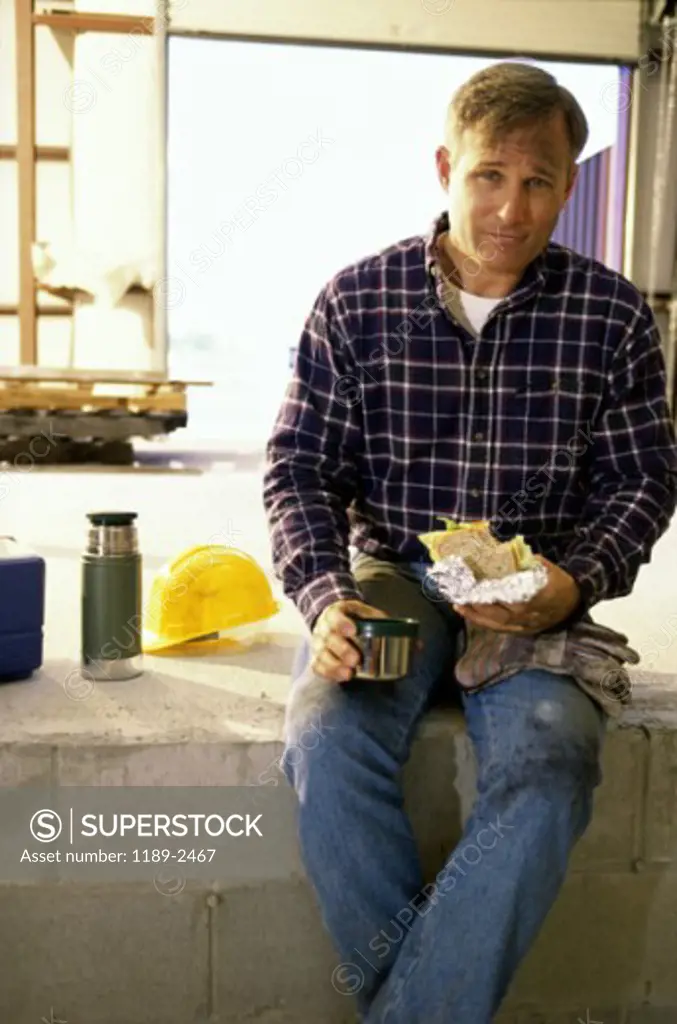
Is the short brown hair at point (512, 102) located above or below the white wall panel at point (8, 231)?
below

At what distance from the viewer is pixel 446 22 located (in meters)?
7.61

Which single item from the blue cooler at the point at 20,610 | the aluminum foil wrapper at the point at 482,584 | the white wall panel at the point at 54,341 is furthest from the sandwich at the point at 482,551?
the white wall panel at the point at 54,341

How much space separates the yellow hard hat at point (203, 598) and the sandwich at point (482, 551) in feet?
2.68

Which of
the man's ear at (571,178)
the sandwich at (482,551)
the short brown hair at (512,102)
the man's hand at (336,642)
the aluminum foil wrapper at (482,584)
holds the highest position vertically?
the short brown hair at (512,102)

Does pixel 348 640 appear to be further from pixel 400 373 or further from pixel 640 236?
pixel 640 236

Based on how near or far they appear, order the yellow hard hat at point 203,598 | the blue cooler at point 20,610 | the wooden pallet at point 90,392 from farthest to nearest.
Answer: the wooden pallet at point 90,392
the yellow hard hat at point 203,598
the blue cooler at point 20,610

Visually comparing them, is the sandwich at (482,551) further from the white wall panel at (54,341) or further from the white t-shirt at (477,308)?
the white wall panel at (54,341)

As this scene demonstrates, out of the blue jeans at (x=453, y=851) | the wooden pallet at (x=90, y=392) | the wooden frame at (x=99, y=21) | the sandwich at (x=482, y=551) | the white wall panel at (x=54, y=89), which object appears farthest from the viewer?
the white wall panel at (x=54, y=89)

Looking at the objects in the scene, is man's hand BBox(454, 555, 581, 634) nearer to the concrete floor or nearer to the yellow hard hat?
the concrete floor

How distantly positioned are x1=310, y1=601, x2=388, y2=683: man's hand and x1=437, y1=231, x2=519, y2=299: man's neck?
0.58 meters

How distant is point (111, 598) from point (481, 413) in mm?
749

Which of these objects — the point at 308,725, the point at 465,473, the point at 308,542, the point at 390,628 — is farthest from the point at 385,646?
the point at 465,473

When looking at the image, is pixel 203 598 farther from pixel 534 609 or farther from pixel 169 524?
pixel 169 524

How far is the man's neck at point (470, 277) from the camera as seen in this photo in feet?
5.73
